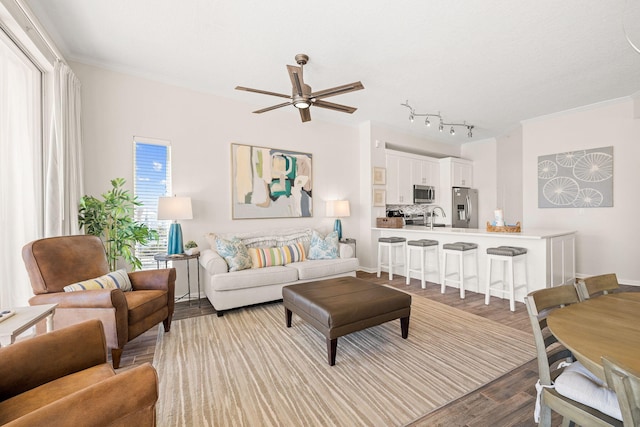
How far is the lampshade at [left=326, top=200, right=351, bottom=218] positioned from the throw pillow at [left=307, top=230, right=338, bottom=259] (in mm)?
688

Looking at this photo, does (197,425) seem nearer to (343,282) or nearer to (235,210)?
(343,282)

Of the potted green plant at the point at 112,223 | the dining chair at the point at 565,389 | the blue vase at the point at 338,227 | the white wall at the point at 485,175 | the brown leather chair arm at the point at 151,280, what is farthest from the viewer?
the white wall at the point at 485,175

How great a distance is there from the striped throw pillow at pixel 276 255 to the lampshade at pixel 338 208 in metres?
1.00

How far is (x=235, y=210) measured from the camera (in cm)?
435

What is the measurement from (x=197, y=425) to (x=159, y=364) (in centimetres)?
89

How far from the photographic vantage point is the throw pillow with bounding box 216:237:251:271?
11.7ft

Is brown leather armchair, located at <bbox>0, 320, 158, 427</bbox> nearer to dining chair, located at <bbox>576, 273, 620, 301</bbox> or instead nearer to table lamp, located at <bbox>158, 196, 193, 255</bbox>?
table lamp, located at <bbox>158, 196, 193, 255</bbox>

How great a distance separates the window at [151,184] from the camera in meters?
3.68

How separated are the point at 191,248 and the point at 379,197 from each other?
3602 mm

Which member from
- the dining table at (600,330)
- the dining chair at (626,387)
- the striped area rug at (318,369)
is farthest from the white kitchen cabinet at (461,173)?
the dining chair at (626,387)

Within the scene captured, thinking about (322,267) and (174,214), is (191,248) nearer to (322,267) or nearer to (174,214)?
(174,214)

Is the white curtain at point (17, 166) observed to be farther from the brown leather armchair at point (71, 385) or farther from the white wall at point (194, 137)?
the brown leather armchair at point (71, 385)

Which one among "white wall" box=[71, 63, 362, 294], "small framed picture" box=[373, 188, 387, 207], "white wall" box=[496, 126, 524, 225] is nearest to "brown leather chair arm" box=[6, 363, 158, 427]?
"white wall" box=[71, 63, 362, 294]

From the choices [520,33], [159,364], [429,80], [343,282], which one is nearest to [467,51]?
[520,33]
